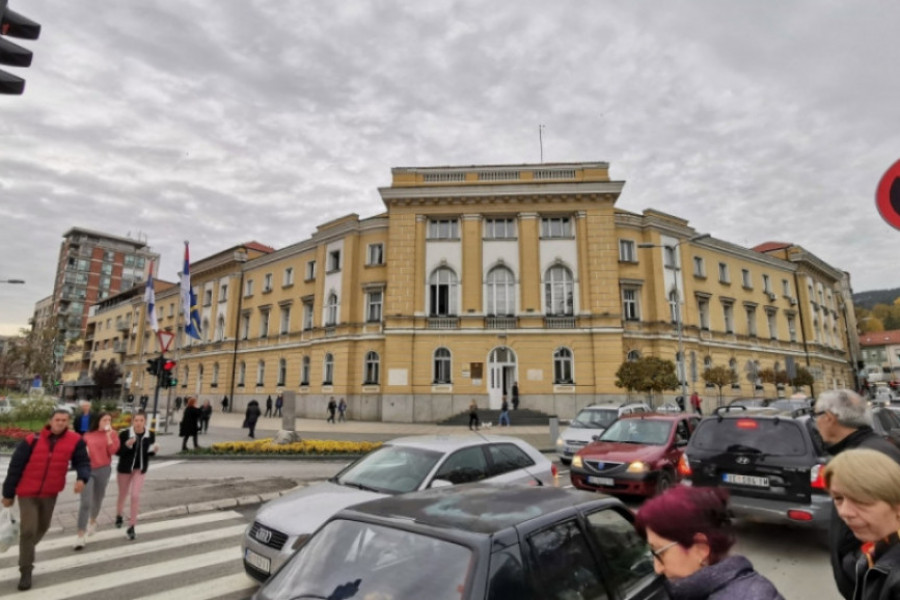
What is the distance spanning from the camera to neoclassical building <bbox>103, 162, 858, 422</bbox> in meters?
29.0

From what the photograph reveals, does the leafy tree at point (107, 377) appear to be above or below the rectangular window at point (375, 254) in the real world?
below

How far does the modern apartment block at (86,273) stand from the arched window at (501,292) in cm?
8170

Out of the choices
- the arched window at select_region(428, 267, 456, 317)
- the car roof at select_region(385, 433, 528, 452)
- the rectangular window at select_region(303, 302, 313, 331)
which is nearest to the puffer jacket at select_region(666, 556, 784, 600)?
the car roof at select_region(385, 433, 528, 452)

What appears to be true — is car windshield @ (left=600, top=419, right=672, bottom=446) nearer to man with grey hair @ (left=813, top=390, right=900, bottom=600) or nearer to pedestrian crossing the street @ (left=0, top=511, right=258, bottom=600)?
man with grey hair @ (left=813, top=390, right=900, bottom=600)

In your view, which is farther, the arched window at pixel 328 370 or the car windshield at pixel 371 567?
the arched window at pixel 328 370

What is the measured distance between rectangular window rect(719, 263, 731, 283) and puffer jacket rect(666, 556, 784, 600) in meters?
41.2

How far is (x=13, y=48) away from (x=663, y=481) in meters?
10.8

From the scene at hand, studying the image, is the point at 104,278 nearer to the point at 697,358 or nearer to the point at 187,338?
the point at 187,338

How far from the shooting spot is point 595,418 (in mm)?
14438

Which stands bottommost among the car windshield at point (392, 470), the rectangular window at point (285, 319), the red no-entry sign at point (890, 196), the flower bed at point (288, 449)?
the flower bed at point (288, 449)

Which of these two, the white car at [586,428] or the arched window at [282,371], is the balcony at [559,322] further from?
the arched window at [282,371]

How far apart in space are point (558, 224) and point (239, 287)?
1173 inches

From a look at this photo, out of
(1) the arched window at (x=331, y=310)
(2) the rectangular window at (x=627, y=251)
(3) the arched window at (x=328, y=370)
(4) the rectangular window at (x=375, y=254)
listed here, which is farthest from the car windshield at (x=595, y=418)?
(1) the arched window at (x=331, y=310)

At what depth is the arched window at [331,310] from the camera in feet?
113
